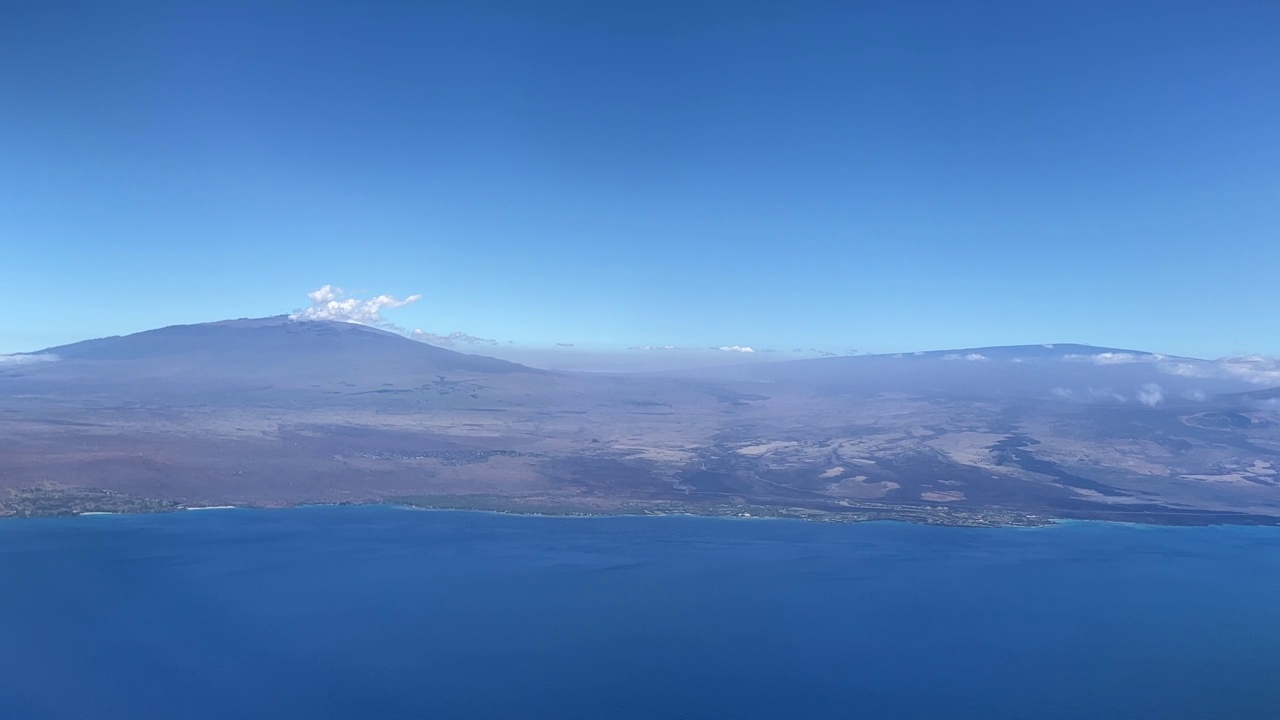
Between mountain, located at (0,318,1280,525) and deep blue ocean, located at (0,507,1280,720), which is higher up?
mountain, located at (0,318,1280,525)

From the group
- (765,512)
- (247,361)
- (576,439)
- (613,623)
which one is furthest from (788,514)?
(247,361)

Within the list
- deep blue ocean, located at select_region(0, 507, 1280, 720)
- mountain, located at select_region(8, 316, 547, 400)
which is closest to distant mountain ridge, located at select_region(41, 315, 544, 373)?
mountain, located at select_region(8, 316, 547, 400)

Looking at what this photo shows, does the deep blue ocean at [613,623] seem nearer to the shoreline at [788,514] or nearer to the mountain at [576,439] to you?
the shoreline at [788,514]

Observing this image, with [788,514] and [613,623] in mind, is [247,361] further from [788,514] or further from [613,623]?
[613,623]

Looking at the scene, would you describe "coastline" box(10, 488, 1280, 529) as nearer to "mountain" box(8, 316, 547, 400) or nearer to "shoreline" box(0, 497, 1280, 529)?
"shoreline" box(0, 497, 1280, 529)

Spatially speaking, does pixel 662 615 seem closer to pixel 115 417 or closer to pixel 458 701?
pixel 458 701

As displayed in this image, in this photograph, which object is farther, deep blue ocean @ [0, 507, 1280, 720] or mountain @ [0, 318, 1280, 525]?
mountain @ [0, 318, 1280, 525]

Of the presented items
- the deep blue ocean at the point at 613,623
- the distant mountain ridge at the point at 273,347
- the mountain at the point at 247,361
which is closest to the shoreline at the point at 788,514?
the deep blue ocean at the point at 613,623
